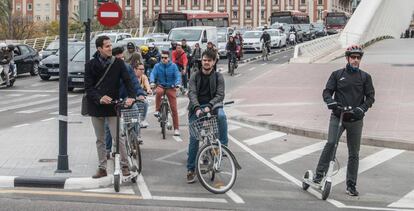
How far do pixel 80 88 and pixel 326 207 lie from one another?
18.9m

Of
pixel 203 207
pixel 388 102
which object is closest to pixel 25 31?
pixel 388 102

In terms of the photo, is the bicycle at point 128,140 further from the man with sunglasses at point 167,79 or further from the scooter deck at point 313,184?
the man with sunglasses at point 167,79

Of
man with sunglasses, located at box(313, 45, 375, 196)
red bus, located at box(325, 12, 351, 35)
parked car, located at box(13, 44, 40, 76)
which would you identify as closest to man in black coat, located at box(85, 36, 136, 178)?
man with sunglasses, located at box(313, 45, 375, 196)

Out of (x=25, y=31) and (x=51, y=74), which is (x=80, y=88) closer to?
(x=51, y=74)

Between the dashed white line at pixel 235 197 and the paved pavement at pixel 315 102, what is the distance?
16.3 ft

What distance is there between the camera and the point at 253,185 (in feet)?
31.6

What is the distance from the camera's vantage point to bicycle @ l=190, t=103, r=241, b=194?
9055mm

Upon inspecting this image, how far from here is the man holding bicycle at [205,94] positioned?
9.24m

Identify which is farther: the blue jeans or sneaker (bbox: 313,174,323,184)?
the blue jeans

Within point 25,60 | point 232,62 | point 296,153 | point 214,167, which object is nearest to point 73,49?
point 25,60

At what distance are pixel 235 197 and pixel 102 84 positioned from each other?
7.05 feet

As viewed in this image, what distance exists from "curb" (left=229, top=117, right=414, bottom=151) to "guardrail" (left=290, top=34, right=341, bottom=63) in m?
19.4

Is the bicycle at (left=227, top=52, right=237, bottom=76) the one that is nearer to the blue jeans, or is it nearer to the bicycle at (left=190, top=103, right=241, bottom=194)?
the blue jeans

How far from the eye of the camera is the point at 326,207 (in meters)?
8.43
